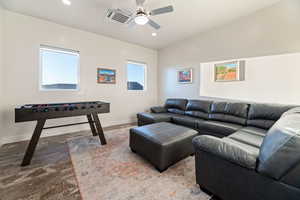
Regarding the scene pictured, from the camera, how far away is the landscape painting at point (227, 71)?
3.04 m

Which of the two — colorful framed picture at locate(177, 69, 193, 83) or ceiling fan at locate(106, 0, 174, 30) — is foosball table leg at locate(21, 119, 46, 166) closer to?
ceiling fan at locate(106, 0, 174, 30)

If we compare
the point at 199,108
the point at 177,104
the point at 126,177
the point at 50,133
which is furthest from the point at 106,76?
the point at 126,177

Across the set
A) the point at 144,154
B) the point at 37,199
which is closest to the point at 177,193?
the point at 144,154

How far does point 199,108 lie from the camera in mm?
3301

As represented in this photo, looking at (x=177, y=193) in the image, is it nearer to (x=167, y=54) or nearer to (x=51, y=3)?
(x=51, y=3)

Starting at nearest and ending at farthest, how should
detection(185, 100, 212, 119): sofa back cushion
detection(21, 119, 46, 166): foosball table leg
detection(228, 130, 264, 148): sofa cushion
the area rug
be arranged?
the area rug
detection(228, 130, 264, 148): sofa cushion
detection(21, 119, 46, 166): foosball table leg
detection(185, 100, 212, 119): sofa back cushion

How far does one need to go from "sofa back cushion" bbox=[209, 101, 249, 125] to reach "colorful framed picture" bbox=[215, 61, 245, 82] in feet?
2.31

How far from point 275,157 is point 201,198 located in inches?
33.8

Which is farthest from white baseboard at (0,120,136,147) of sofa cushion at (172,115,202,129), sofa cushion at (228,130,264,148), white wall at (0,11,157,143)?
sofa cushion at (228,130,264,148)

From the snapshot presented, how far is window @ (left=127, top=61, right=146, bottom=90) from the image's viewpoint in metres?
4.43

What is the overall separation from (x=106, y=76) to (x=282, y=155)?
3.88m

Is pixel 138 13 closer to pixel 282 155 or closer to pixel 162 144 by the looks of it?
pixel 162 144

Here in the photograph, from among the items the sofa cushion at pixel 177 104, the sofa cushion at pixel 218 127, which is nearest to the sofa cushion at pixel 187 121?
the sofa cushion at pixel 218 127

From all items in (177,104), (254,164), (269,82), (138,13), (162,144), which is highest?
(138,13)
